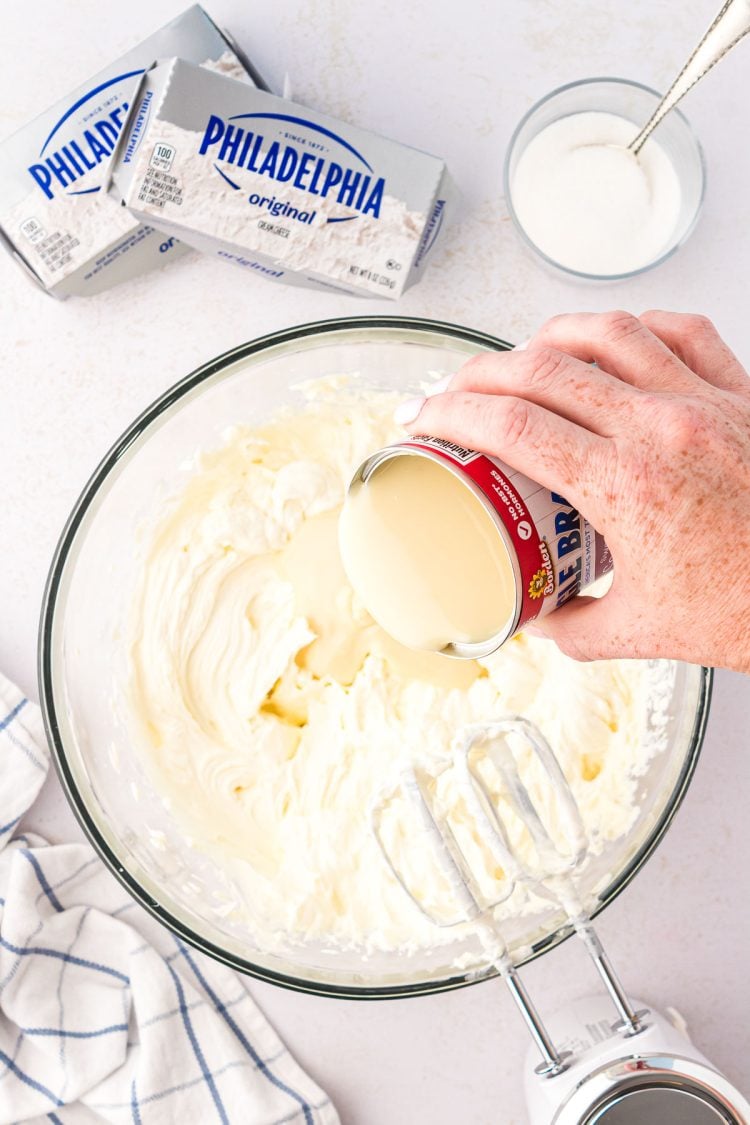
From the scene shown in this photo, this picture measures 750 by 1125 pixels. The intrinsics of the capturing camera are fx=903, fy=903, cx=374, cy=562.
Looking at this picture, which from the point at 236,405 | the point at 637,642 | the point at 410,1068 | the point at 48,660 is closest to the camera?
the point at 637,642

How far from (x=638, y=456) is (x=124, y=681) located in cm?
81

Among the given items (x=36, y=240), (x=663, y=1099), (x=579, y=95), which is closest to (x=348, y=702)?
(x=663, y=1099)

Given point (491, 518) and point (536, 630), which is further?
point (536, 630)

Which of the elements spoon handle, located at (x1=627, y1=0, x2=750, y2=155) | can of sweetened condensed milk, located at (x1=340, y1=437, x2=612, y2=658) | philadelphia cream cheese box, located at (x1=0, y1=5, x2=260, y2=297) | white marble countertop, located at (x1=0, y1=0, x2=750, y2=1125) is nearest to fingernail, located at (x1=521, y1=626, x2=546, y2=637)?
can of sweetened condensed milk, located at (x1=340, y1=437, x2=612, y2=658)

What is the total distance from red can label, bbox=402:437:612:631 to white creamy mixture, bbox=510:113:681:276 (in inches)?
21.8

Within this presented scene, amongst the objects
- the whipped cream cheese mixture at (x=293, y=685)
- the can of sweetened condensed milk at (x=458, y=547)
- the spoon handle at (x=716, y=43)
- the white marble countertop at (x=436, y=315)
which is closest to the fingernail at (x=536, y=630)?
the can of sweetened condensed milk at (x=458, y=547)

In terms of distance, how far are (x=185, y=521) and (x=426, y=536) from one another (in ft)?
1.50

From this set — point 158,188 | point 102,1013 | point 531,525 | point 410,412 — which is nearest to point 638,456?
point 531,525

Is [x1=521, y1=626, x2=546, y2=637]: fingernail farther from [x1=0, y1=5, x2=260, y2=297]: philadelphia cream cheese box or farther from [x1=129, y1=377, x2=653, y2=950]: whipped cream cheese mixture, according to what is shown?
[x1=0, y1=5, x2=260, y2=297]: philadelphia cream cheese box

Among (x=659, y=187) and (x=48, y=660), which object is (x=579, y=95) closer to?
(x=659, y=187)

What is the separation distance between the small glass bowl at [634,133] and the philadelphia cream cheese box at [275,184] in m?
0.13

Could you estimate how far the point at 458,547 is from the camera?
Result: 95 centimetres

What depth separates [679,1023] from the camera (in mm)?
1306

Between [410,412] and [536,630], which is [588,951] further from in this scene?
[410,412]
